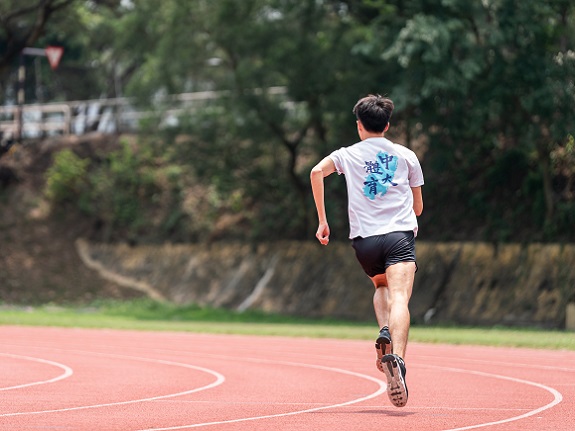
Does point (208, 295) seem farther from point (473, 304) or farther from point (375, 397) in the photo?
point (375, 397)

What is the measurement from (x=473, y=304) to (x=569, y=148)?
15.0 feet

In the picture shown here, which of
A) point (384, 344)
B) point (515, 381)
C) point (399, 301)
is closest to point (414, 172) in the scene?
point (399, 301)

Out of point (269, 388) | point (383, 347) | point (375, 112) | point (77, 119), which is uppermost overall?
point (77, 119)

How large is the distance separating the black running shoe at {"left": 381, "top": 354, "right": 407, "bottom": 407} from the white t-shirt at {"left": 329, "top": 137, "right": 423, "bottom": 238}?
1158mm

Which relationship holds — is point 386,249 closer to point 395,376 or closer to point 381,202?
point 381,202

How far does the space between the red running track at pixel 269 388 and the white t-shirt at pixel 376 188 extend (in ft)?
4.65

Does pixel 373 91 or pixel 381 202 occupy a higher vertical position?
pixel 373 91

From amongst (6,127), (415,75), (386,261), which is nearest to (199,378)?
(386,261)

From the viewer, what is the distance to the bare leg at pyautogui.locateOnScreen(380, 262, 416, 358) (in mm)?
9469

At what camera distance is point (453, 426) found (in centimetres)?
847

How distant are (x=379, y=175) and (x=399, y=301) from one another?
99 cm

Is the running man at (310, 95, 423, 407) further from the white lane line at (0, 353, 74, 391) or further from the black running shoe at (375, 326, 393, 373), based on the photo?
the white lane line at (0, 353, 74, 391)

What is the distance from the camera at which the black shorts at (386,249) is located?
972cm

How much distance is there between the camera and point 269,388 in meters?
12.2
